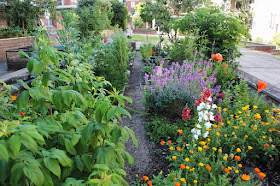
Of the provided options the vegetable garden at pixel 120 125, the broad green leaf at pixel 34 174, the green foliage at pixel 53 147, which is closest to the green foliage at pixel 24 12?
the vegetable garden at pixel 120 125

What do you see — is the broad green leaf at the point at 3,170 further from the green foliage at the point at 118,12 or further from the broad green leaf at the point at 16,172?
the green foliage at the point at 118,12

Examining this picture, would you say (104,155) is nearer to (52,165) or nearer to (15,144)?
(52,165)

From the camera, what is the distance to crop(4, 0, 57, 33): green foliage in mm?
9352

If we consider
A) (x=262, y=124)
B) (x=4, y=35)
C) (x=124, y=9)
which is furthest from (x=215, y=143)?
(x=124, y=9)

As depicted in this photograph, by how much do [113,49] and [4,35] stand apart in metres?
5.91

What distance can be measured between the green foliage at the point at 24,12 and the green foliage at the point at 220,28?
7.01 m

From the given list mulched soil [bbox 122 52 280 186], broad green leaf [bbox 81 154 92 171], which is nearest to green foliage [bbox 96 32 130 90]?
mulched soil [bbox 122 52 280 186]

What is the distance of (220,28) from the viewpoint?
6191 millimetres

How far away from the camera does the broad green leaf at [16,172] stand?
3.06 feet

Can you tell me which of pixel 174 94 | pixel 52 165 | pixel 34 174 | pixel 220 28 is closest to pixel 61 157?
pixel 52 165

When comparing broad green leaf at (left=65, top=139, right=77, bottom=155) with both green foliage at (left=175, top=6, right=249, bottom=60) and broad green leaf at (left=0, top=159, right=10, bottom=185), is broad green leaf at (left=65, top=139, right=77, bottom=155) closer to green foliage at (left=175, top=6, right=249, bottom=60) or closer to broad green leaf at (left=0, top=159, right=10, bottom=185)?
broad green leaf at (left=0, top=159, right=10, bottom=185)

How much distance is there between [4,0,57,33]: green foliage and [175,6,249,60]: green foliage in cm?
701

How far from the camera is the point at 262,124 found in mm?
2654

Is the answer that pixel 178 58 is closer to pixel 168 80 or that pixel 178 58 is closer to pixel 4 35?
pixel 168 80
